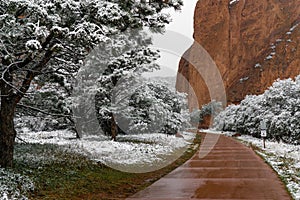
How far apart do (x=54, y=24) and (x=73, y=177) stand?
14.6 feet

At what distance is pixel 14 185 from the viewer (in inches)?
307

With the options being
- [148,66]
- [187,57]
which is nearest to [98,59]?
[148,66]

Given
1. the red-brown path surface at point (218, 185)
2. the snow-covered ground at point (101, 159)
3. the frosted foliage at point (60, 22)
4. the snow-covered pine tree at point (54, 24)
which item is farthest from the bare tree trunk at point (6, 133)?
the red-brown path surface at point (218, 185)

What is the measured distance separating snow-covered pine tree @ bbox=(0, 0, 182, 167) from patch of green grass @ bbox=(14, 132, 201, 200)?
1.20 metres

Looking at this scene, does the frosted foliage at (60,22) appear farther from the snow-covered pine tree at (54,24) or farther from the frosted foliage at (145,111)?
the frosted foliage at (145,111)

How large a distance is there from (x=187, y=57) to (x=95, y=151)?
12941cm

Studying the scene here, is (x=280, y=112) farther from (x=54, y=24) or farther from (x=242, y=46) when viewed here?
(x=242, y=46)

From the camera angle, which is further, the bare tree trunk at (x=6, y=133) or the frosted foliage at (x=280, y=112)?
the frosted foliage at (x=280, y=112)

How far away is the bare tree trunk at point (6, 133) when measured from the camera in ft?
31.2

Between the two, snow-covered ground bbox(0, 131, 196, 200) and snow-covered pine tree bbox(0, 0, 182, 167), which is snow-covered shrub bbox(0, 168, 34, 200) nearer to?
snow-covered ground bbox(0, 131, 196, 200)

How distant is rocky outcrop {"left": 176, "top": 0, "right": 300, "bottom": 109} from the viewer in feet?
323

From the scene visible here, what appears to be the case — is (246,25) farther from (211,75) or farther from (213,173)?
(213,173)

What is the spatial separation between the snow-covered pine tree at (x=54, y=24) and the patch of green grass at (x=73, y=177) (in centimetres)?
120

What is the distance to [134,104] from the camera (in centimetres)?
2197
